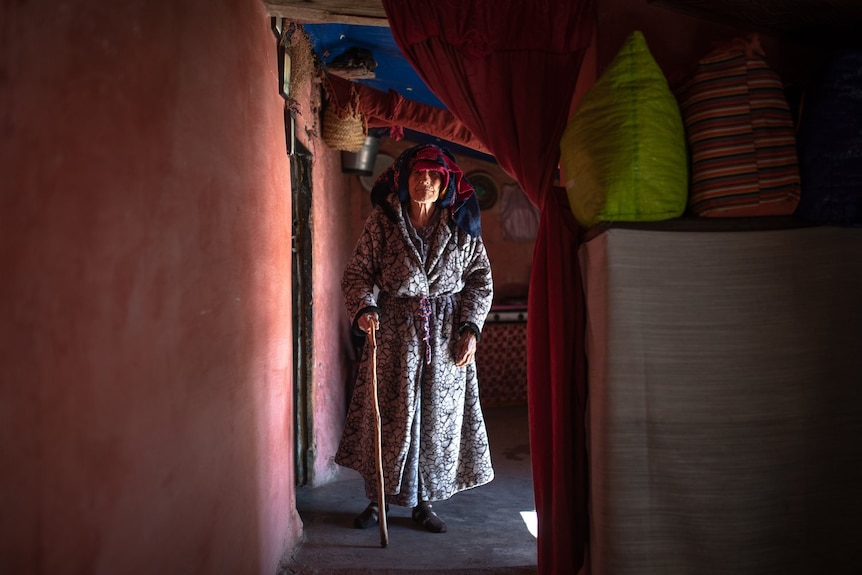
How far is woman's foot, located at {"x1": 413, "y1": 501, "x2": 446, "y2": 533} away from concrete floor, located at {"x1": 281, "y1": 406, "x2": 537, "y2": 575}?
0.03 meters

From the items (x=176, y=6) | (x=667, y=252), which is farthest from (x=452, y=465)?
(x=176, y=6)

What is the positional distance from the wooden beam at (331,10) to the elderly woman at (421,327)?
754 millimetres

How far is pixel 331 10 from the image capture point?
2695 millimetres

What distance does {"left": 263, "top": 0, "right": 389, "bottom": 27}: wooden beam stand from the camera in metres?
2.64

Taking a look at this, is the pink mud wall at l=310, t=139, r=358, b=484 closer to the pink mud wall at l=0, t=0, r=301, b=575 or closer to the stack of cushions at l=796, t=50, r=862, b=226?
the pink mud wall at l=0, t=0, r=301, b=575

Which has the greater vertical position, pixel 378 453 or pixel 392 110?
pixel 392 110

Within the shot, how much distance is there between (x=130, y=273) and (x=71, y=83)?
1.39 feet

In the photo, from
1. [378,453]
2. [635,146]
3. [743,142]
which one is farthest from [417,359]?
[743,142]

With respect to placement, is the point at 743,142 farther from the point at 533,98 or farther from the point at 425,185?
the point at 425,185

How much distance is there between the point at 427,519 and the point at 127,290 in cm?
245

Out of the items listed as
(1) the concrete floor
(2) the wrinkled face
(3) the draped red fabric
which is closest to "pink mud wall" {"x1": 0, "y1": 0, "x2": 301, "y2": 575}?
(1) the concrete floor

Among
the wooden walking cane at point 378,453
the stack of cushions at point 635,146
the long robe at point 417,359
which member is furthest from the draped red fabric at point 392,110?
the stack of cushions at point 635,146

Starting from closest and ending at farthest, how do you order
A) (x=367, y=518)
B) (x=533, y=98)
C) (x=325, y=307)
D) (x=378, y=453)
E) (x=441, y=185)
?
(x=533, y=98), (x=378, y=453), (x=441, y=185), (x=367, y=518), (x=325, y=307)

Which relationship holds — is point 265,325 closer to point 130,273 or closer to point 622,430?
point 130,273
